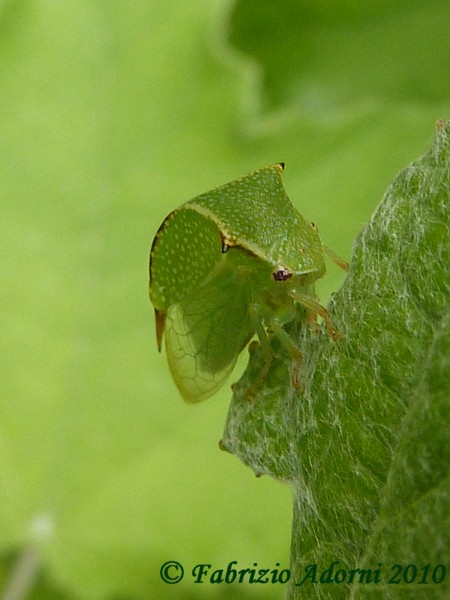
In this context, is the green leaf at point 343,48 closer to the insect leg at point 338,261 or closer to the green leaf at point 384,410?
the insect leg at point 338,261

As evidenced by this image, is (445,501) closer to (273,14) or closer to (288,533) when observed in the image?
(288,533)

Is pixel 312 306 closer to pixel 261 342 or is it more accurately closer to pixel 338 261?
pixel 261 342

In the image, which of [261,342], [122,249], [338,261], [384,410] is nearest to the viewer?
[384,410]

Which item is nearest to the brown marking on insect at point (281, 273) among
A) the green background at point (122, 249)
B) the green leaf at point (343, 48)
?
the green background at point (122, 249)

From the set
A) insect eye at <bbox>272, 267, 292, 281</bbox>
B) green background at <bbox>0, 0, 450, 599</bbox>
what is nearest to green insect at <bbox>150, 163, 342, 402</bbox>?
insect eye at <bbox>272, 267, 292, 281</bbox>

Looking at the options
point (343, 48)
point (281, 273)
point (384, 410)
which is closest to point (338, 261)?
point (281, 273)
